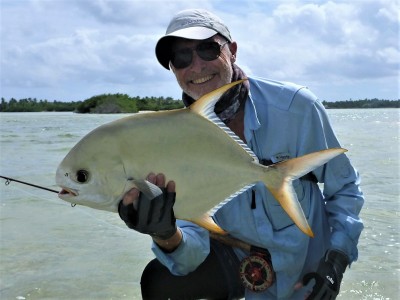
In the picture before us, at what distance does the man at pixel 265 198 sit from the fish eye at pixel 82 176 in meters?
0.63

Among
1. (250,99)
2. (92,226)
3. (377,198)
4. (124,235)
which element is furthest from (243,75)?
(377,198)

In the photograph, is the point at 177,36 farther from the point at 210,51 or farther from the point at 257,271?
the point at 257,271

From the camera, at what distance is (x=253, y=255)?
2.56 m

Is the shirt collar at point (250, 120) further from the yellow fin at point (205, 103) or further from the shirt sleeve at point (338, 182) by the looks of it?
the yellow fin at point (205, 103)

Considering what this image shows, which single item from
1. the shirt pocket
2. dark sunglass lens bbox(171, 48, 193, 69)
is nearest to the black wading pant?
the shirt pocket

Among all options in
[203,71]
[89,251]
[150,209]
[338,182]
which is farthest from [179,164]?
A: [89,251]

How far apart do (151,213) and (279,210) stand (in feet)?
2.59

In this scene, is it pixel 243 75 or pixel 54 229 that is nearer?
pixel 243 75

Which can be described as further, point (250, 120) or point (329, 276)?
point (250, 120)

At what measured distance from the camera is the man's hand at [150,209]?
1.82 meters

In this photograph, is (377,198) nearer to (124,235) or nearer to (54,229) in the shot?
(124,235)

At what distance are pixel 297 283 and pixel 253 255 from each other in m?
0.24

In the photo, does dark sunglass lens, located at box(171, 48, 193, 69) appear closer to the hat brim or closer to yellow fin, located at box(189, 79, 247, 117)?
the hat brim

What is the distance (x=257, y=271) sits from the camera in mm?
2518
